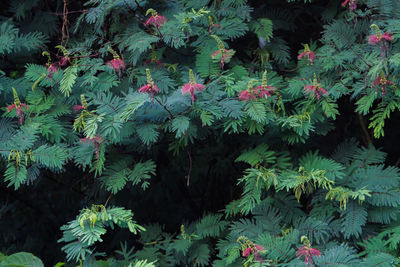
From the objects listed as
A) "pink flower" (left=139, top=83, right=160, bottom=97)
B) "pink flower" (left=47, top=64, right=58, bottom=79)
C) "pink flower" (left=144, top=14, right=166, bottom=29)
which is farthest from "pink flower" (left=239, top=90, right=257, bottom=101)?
"pink flower" (left=47, top=64, right=58, bottom=79)

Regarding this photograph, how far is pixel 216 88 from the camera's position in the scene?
190 centimetres

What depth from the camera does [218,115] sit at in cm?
180

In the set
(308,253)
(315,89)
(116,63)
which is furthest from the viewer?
(116,63)

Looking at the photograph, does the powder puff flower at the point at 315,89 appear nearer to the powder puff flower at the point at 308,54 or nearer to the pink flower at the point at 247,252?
the powder puff flower at the point at 308,54

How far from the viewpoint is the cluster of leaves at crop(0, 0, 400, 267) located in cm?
182

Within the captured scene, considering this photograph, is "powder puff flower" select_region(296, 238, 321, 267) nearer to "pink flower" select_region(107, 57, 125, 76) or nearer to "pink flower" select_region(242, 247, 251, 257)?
"pink flower" select_region(242, 247, 251, 257)

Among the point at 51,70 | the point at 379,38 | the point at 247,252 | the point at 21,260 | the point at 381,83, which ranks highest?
the point at 379,38

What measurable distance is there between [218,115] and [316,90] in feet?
1.36

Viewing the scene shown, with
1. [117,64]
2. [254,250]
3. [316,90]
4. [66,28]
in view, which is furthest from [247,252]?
[66,28]

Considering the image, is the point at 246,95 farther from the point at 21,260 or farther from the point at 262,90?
the point at 21,260

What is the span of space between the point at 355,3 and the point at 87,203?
1522 millimetres

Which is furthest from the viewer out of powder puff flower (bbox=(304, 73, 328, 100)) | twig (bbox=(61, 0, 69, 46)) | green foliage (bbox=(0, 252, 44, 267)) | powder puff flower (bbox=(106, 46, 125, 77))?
twig (bbox=(61, 0, 69, 46))

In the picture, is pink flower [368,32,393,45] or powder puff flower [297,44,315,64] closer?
pink flower [368,32,393,45]

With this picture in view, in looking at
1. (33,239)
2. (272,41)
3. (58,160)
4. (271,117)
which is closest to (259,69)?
(272,41)
